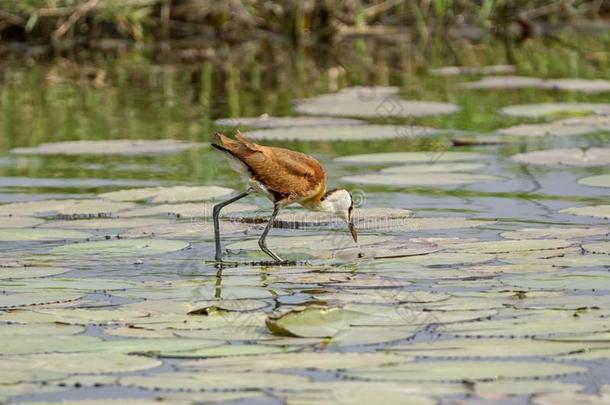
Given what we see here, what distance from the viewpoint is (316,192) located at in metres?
6.27

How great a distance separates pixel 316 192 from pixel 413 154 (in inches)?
91.9

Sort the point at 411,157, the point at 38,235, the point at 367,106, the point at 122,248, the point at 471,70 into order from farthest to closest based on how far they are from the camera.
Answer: the point at 471,70, the point at 367,106, the point at 411,157, the point at 38,235, the point at 122,248

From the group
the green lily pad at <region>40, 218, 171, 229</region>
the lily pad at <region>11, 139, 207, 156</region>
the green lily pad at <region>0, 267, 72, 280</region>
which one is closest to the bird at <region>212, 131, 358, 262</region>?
the green lily pad at <region>40, 218, 171, 229</region>

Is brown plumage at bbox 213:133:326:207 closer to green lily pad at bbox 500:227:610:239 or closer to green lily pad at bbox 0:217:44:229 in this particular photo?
green lily pad at bbox 500:227:610:239

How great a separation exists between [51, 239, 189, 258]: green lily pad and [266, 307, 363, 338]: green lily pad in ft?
4.29

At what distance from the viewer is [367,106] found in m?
10.7

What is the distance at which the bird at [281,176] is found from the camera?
6.14m

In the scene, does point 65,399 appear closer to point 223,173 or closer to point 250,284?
point 250,284

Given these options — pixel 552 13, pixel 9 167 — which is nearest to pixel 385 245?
pixel 9 167

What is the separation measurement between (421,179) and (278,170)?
1.66 metres

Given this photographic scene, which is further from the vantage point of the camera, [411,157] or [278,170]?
[411,157]

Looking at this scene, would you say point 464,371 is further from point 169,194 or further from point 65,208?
point 169,194

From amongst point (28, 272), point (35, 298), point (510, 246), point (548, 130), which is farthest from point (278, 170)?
point (548, 130)

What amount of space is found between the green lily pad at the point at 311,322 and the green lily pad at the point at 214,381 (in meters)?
0.48
